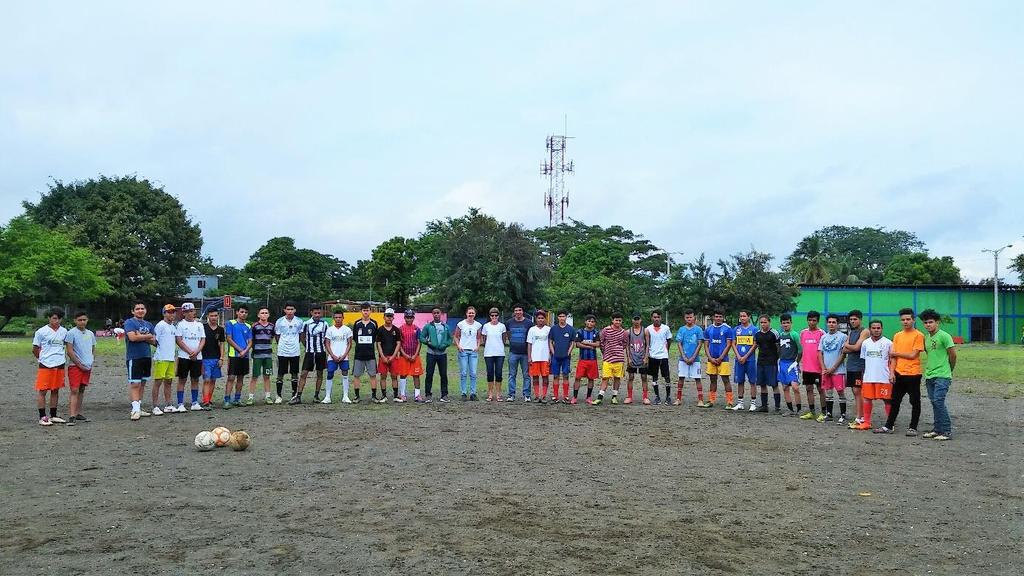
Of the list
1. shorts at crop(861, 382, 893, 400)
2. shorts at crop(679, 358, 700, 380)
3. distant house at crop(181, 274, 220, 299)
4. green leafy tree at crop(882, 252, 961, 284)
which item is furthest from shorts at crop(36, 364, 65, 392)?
green leafy tree at crop(882, 252, 961, 284)

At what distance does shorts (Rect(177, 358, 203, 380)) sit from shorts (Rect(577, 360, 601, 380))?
7013 mm

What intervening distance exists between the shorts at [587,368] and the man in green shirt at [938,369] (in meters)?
5.93

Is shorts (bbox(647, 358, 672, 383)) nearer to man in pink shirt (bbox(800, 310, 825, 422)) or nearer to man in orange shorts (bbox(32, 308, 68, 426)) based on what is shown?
man in pink shirt (bbox(800, 310, 825, 422))

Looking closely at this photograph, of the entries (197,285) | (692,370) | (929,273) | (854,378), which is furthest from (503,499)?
(929,273)

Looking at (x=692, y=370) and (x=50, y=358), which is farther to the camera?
(x=692, y=370)

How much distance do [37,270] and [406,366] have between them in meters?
33.7

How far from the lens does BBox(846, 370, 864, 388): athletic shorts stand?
12.4 m

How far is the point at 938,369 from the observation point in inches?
439

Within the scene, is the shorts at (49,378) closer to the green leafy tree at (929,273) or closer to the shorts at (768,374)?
the shorts at (768,374)

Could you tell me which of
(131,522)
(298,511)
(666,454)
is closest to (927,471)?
(666,454)

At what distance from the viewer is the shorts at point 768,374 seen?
1386 centimetres

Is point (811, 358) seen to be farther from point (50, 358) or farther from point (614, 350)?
point (50, 358)

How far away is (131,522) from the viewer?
622cm

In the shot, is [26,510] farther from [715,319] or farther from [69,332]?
[715,319]
